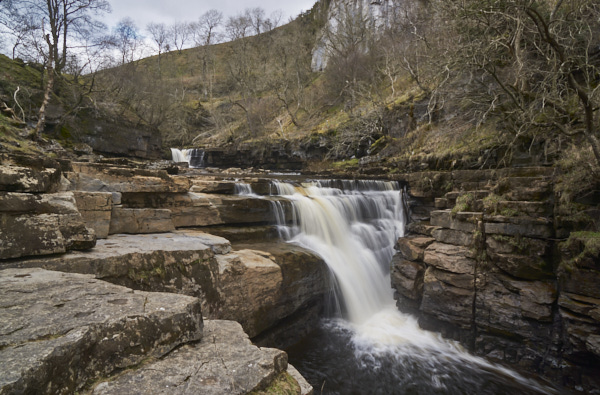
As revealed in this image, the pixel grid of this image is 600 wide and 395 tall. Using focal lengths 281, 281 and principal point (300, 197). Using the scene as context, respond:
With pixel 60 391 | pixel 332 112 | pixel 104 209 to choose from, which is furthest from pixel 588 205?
pixel 332 112

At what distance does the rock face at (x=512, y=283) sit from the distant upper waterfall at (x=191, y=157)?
19.7 metres

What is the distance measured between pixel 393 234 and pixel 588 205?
5.16 metres

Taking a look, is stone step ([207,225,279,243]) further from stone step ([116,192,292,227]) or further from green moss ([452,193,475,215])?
green moss ([452,193,475,215])

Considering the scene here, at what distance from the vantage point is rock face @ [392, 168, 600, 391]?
16.7 feet

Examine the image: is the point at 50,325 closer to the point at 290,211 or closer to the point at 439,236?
the point at 290,211

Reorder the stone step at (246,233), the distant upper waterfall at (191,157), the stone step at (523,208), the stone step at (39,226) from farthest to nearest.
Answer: the distant upper waterfall at (191,157)
the stone step at (246,233)
the stone step at (523,208)
the stone step at (39,226)

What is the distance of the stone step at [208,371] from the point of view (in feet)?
5.71

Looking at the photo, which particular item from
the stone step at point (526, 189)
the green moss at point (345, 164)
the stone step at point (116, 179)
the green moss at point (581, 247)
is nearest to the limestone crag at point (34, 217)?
the stone step at point (116, 179)

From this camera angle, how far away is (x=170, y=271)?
156 inches

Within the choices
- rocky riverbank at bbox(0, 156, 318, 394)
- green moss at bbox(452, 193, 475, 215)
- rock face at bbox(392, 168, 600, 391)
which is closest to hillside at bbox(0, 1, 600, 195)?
rock face at bbox(392, 168, 600, 391)

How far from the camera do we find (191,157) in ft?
77.2

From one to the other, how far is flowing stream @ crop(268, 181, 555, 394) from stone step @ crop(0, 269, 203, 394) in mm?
2944

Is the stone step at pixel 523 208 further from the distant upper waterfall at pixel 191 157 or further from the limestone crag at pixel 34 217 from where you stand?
the distant upper waterfall at pixel 191 157

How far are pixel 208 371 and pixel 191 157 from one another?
23.6 m
